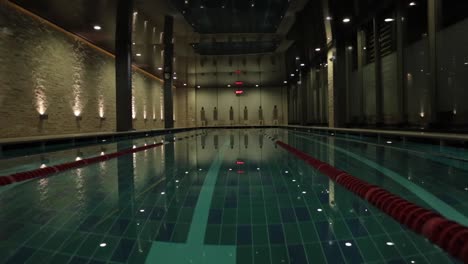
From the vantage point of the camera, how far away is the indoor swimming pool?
1999 millimetres

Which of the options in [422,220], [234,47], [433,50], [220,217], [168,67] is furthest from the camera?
[168,67]

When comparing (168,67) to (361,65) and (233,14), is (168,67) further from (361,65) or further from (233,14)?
(361,65)

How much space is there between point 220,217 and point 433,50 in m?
7.17

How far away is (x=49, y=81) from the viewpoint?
39.2 ft

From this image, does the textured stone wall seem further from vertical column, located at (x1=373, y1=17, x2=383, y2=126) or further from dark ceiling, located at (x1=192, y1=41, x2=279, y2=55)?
vertical column, located at (x1=373, y1=17, x2=383, y2=126)

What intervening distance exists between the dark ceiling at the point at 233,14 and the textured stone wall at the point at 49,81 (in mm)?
4652

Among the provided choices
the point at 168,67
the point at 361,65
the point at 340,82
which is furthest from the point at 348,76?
the point at 168,67

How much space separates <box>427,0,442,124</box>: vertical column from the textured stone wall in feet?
36.4

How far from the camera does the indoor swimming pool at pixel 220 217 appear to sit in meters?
2.00

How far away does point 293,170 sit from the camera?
4.90m

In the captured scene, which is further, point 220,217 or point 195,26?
point 195,26

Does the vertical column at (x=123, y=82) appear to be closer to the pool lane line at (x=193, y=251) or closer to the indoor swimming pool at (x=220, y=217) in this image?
the indoor swimming pool at (x=220, y=217)

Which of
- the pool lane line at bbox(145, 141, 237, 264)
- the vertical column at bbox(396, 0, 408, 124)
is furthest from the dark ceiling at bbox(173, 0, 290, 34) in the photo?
the pool lane line at bbox(145, 141, 237, 264)

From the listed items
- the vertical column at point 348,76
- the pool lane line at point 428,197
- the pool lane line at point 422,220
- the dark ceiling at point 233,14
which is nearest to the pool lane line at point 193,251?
the pool lane line at point 422,220
